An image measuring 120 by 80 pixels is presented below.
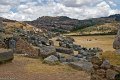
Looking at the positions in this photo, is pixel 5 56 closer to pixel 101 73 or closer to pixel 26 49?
pixel 26 49

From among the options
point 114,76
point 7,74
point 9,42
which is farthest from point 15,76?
point 9,42

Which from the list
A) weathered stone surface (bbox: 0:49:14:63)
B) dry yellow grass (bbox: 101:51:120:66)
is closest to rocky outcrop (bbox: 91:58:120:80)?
dry yellow grass (bbox: 101:51:120:66)

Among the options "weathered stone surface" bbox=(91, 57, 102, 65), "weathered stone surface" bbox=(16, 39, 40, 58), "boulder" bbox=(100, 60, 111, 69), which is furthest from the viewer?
"weathered stone surface" bbox=(16, 39, 40, 58)

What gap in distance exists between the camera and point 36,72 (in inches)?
887

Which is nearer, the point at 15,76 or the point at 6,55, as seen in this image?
the point at 15,76

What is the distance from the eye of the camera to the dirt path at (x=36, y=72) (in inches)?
815

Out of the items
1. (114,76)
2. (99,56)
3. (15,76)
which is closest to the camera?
(114,76)

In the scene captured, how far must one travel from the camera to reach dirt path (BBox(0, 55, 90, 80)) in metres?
20.7

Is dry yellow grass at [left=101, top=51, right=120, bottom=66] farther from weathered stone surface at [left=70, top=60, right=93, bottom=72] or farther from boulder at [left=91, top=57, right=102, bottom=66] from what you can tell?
weathered stone surface at [left=70, top=60, right=93, bottom=72]

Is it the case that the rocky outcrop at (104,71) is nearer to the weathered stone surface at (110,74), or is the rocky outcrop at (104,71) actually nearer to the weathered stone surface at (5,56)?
the weathered stone surface at (110,74)

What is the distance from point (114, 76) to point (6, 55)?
11947mm

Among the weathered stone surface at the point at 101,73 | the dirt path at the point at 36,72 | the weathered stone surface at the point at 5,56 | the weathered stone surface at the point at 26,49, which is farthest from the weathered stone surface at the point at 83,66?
the weathered stone surface at the point at 101,73

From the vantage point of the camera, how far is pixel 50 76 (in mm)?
21266

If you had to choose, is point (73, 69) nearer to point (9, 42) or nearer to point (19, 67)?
point (19, 67)
